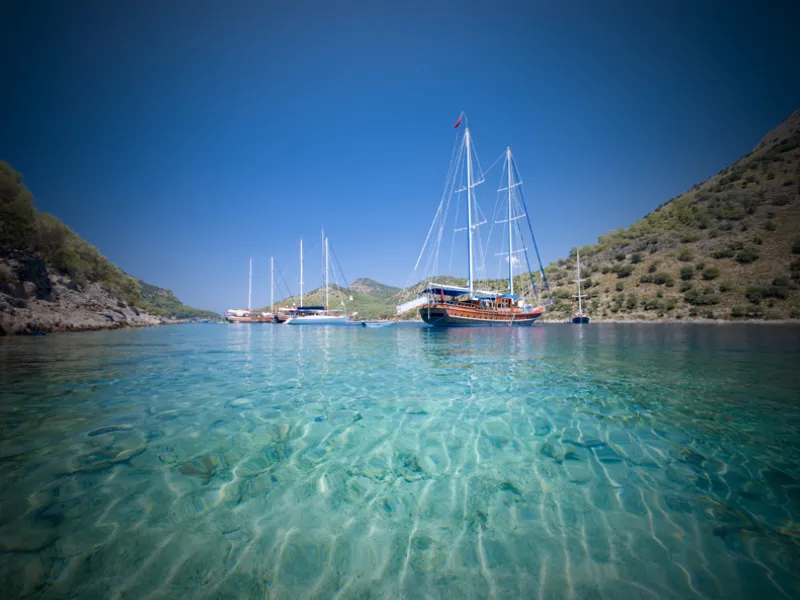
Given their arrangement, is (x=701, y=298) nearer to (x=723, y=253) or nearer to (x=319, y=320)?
(x=723, y=253)

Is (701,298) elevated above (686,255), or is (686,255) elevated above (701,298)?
(686,255)

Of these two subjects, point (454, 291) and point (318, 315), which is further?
point (318, 315)

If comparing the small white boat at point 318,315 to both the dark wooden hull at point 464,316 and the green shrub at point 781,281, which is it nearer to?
the dark wooden hull at point 464,316

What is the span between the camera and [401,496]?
10.2ft

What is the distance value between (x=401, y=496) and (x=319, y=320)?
61.7 meters

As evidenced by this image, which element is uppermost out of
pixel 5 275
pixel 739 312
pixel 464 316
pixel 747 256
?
pixel 747 256

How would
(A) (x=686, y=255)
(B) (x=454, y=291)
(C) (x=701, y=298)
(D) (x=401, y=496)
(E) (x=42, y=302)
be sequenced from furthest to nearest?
(A) (x=686, y=255)
(C) (x=701, y=298)
(B) (x=454, y=291)
(E) (x=42, y=302)
(D) (x=401, y=496)

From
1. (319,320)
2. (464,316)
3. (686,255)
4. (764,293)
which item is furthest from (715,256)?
(319,320)

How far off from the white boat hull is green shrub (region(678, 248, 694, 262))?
58.3m

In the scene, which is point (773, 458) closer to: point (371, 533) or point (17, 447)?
point (371, 533)

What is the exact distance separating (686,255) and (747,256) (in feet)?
26.4

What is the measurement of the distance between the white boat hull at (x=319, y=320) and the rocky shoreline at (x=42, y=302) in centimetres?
2752

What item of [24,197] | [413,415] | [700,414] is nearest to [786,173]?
[700,414]

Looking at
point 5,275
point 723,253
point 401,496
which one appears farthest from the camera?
point 723,253
